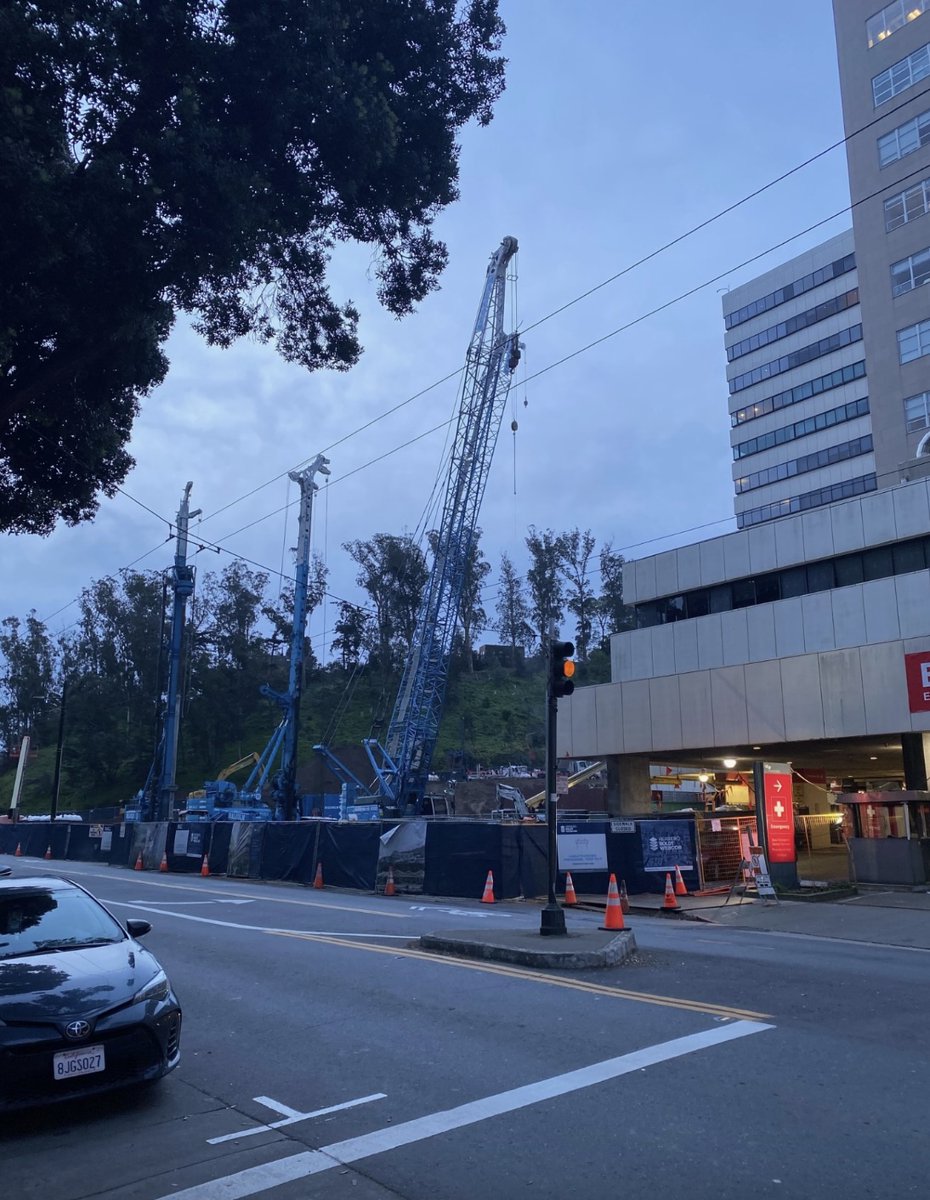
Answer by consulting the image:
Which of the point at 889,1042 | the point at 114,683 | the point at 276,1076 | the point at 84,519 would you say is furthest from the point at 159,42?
the point at 114,683

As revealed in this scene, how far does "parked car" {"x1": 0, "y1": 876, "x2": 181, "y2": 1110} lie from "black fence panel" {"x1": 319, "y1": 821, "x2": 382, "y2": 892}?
1778cm

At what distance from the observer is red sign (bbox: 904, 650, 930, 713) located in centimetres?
2762

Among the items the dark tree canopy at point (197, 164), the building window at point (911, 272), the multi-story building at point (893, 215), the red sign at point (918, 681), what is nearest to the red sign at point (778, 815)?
the red sign at point (918, 681)

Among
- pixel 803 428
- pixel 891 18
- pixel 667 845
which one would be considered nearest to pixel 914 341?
pixel 891 18

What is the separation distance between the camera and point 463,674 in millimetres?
98750

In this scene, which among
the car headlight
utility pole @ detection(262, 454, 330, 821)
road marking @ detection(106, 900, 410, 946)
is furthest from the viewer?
utility pole @ detection(262, 454, 330, 821)

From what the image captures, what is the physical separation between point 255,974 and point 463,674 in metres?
87.7

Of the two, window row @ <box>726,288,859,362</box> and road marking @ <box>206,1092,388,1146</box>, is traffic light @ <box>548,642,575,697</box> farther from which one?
window row @ <box>726,288,859,362</box>

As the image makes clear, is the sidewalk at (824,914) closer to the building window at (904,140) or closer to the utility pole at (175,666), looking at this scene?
the utility pole at (175,666)

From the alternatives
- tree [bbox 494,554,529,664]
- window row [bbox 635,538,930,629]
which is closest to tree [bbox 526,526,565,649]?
tree [bbox 494,554,529,664]

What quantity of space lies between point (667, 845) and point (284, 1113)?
1685cm

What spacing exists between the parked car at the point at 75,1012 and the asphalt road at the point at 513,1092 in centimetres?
33

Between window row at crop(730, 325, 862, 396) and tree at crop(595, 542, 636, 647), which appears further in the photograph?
tree at crop(595, 542, 636, 647)

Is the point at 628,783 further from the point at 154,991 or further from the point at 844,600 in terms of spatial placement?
the point at 154,991
